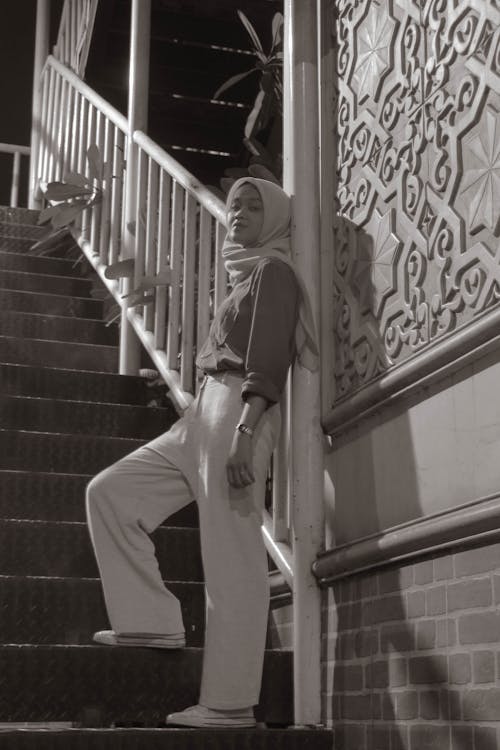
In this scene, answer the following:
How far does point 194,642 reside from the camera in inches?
130

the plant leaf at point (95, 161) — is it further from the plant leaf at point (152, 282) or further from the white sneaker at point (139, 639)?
the white sneaker at point (139, 639)

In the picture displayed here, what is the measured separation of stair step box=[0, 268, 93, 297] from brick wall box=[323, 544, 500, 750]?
328 centimetres

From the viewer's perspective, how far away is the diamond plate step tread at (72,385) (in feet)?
14.6

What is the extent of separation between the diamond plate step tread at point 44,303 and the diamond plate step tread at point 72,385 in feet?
3.29

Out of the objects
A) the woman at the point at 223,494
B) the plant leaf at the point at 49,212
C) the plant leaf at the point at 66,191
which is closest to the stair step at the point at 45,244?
the plant leaf at the point at 49,212

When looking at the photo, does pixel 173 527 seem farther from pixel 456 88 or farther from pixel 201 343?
pixel 456 88

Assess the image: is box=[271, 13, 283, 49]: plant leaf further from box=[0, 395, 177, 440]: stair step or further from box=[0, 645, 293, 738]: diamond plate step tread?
box=[0, 645, 293, 738]: diamond plate step tread

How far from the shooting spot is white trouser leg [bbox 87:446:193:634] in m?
2.76

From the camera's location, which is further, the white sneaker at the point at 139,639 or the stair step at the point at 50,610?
the stair step at the point at 50,610

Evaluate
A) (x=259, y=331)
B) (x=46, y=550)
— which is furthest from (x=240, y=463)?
(x=46, y=550)

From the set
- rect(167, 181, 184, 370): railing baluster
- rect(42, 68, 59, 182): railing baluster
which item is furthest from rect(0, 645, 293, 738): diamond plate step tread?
rect(42, 68, 59, 182): railing baluster

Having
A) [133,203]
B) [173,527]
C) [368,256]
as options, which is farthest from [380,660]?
[133,203]

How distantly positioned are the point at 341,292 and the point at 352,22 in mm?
732

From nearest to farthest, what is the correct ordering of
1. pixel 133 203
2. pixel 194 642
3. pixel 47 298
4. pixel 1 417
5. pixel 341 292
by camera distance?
pixel 341 292, pixel 194 642, pixel 1 417, pixel 133 203, pixel 47 298
